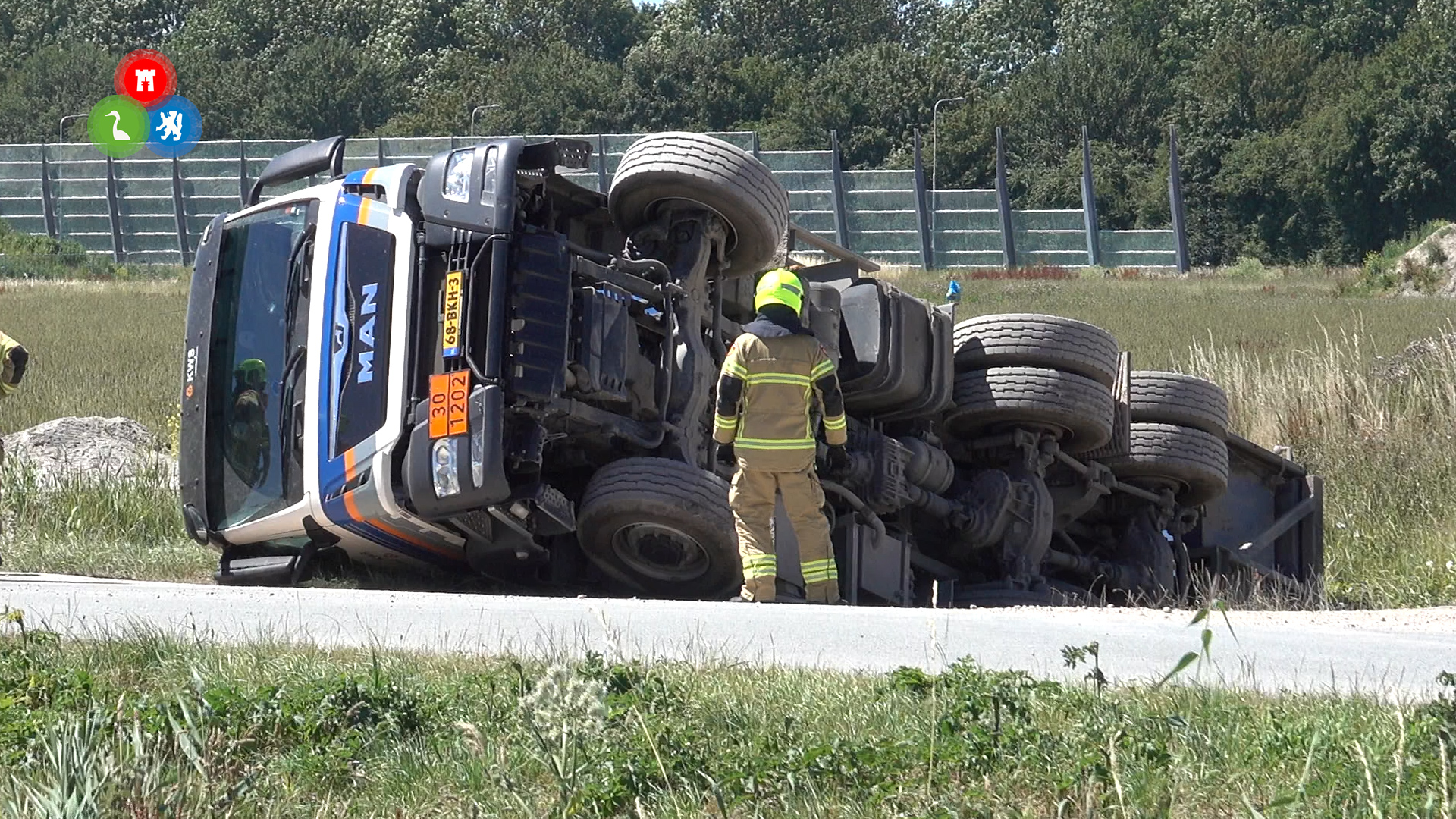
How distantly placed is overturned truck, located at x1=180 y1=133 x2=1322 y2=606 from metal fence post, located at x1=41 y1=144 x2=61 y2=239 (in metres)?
30.5

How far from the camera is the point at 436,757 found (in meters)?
3.92

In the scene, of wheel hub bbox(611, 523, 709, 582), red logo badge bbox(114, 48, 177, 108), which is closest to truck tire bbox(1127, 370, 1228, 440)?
wheel hub bbox(611, 523, 709, 582)

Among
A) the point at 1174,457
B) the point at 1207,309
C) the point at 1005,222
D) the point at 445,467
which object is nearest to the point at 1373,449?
the point at 1174,457

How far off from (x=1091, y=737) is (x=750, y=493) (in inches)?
149

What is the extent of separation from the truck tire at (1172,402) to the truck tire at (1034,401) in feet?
3.35

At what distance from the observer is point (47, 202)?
3647 centimetres

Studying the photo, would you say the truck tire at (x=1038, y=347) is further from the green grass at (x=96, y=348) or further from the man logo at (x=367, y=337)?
the green grass at (x=96, y=348)

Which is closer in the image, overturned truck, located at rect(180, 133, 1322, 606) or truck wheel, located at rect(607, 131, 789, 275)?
overturned truck, located at rect(180, 133, 1322, 606)

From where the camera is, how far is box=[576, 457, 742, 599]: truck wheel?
7398 mm

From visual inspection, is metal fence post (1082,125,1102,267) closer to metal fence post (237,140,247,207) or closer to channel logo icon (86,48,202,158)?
metal fence post (237,140,247,207)

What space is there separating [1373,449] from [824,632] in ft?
28.7

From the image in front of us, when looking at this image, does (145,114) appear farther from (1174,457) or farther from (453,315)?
(453,315)

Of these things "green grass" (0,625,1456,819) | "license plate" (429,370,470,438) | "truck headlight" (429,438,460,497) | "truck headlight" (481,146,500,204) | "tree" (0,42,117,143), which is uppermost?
"tree" (0,42,117,143)

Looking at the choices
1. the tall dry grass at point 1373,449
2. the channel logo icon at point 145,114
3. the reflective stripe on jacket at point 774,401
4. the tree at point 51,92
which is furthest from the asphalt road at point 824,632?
the tree at point 51,92
